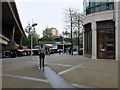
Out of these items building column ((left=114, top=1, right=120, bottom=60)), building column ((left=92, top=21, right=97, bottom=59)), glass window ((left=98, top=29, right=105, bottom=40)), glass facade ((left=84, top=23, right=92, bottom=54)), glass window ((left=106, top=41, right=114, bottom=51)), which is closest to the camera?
building column ((left=114, top=1, right=120, bottom=60))

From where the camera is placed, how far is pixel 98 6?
58.2 ft

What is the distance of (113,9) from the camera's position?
16312 mm

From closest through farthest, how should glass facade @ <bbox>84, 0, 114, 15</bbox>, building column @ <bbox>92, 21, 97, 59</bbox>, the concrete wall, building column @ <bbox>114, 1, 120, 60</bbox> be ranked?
building column @ <bbox>114, 1, 120, 60</bbox> → the concrete wall → glass facade @ <bbox>84, 0, 114, 15</bbox> → building column @ <bbox>92, 21, 97, 59</bbox>

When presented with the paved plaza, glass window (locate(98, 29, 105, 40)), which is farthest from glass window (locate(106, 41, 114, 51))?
the paved plaza

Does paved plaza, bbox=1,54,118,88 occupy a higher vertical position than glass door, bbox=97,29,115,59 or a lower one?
lower

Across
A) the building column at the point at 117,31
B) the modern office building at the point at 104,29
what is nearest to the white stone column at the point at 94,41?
the modern office building at the point at 104,29

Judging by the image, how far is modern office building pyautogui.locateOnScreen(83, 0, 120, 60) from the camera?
1573 cm

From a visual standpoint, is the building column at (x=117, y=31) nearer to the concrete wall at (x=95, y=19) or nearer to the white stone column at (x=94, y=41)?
the concrete wall at (x=95, y=19)

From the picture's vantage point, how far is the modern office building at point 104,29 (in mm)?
15734

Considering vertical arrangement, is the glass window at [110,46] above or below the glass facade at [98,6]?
below

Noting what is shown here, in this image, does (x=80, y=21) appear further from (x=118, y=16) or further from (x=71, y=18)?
(x=118, y=16)

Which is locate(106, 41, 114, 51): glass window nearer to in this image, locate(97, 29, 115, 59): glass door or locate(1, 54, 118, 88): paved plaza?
locate(97, 29, 115, 59): glass door

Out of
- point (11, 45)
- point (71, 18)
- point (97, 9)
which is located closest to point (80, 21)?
point (71, 18)

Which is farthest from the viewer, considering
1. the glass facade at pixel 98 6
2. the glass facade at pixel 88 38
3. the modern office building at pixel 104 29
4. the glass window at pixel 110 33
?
the glass facade at pixel 88 38
